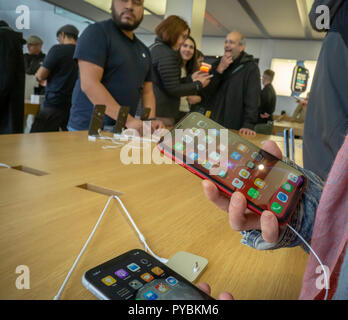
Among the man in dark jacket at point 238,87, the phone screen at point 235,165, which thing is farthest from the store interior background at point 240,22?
the phone screen at point 235,165

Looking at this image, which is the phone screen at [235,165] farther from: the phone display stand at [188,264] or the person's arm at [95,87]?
the person's arm at [95,87]

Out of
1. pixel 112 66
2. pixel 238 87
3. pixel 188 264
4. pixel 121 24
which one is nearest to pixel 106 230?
pixel 188 264

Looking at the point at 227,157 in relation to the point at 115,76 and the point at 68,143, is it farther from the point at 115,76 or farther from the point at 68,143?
the point at 115,76

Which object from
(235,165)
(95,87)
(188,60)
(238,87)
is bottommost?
(235,165)

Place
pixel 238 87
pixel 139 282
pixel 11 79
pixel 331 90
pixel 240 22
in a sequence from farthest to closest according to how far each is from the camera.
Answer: pixel 240 22 → pixel 238 87 → pixel 11 79 → pixel 331 90 → pixel 139 282

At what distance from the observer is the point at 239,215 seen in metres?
0.39

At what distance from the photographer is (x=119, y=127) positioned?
1321 millimetres

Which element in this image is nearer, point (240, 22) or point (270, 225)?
point (270, 225)

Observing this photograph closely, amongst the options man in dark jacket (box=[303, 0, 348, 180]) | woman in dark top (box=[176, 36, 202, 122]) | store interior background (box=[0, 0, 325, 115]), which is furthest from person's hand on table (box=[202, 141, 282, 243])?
store interior background (box=[0, 0, 325, 115])

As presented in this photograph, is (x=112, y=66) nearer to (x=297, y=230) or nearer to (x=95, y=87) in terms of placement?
(x=95, y=87)

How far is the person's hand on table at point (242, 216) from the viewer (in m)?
0.37

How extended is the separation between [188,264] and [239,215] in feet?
0.32

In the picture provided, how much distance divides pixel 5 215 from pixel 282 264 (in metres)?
0.44

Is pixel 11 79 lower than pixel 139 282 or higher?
higher
